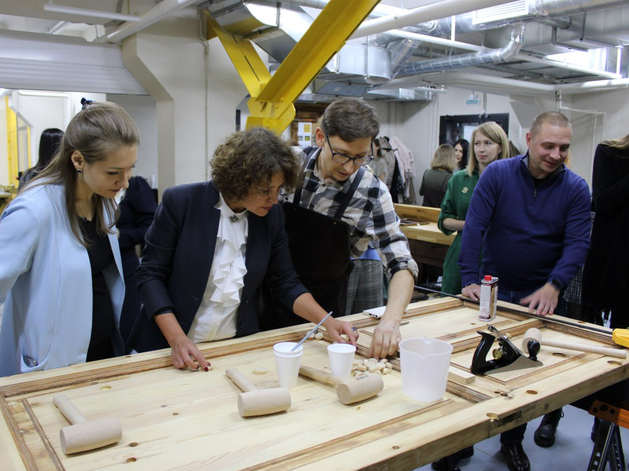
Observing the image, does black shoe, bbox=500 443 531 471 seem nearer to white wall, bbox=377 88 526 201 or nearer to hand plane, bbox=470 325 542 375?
hand plane, bbox=470 325 542 375

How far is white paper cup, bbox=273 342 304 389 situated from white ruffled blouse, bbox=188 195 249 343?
363mm

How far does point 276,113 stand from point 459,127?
262 inches

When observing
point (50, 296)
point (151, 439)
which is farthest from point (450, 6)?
point (151, 439)

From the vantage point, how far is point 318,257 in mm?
2322

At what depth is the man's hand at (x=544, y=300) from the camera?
91.4 inches

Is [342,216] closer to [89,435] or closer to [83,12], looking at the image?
[89,435]

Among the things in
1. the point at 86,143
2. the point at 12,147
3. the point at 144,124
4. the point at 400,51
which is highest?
the point at 400,51

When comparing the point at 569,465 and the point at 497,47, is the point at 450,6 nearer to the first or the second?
the point at 569,465

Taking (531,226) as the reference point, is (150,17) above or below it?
above

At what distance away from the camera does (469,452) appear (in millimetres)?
2732

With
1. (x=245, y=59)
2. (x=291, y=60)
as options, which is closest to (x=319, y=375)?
(x=291, y=60)

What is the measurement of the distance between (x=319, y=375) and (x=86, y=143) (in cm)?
99

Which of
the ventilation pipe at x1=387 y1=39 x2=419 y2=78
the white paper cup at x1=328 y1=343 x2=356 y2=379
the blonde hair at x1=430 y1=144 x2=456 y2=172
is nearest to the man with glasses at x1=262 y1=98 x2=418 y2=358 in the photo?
the white paper cup at x1=328 y1=343 x2=356 y2=379

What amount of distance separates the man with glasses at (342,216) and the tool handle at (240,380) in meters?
0.66
